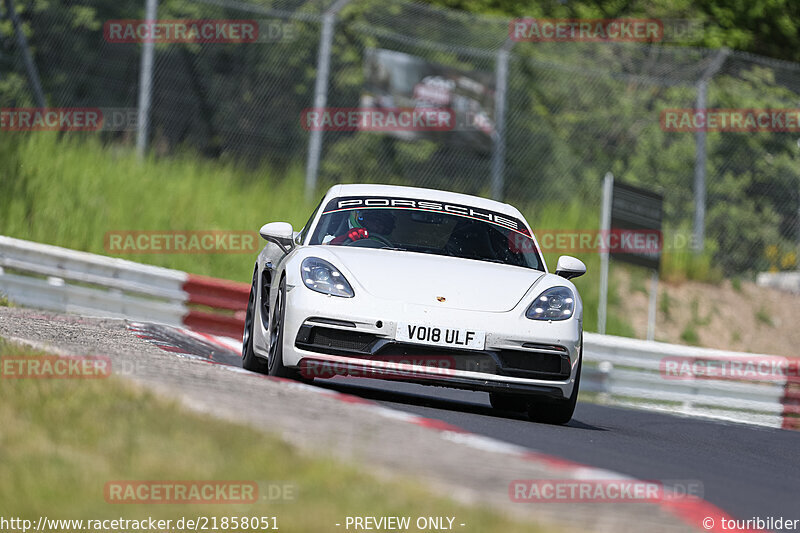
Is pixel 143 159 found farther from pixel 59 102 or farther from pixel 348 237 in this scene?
pixel 348 237

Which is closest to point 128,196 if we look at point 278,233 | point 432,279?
point 278,233

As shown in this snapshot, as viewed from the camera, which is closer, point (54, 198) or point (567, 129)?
point (54, 198)

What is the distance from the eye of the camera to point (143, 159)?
16.8 metres

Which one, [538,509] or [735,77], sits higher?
[735,77]

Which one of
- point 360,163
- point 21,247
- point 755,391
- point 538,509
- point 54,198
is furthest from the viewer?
point 360,163

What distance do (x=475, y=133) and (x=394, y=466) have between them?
13638 millimetres

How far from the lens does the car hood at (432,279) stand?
25.1ft

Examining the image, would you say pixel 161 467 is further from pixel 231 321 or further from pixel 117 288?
pixel 117 288

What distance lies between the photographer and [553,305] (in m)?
7.97

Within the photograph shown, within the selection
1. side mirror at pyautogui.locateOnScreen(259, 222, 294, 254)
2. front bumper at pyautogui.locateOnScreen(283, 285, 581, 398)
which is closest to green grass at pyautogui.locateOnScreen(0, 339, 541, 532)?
front bumper at pyautogui.locateOnScreen(283, 285, 581, 398)

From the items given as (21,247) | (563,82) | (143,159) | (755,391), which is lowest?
(755,391)

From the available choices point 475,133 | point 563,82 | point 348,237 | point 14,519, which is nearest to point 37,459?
point 14,519

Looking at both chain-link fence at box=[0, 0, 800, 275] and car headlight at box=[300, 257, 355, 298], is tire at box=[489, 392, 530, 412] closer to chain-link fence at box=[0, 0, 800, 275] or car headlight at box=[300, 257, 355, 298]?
car headlight at box=[300, 257, 355, 298]

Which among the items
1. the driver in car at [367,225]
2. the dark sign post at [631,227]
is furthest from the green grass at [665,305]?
the driver in car at [367,225]
